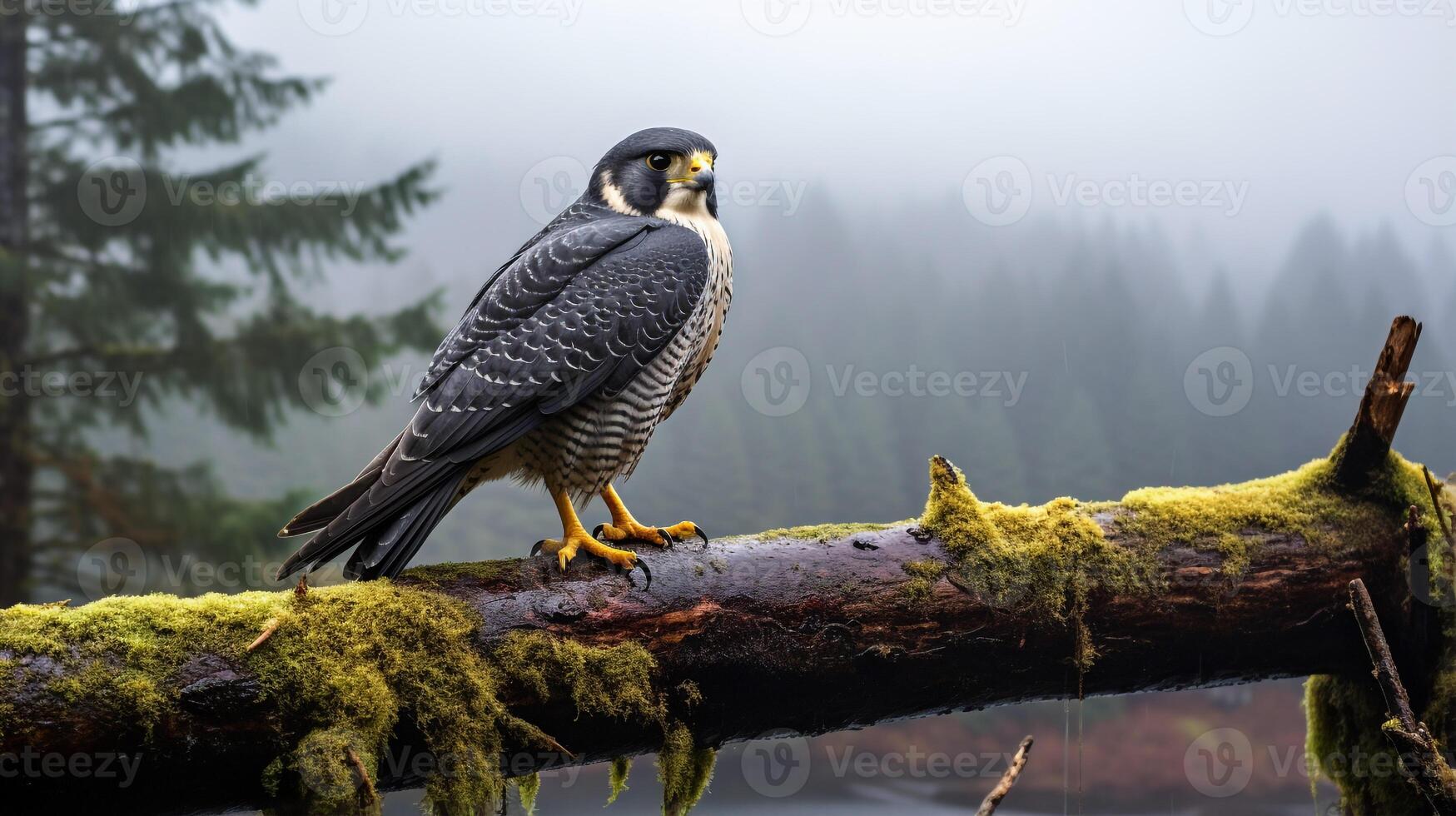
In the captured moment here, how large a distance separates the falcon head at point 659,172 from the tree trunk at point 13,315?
6419 mm

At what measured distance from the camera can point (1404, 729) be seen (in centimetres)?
218

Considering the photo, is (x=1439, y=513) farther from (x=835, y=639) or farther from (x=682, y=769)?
(x=682, y=769)

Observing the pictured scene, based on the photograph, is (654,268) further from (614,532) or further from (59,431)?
(59,431)

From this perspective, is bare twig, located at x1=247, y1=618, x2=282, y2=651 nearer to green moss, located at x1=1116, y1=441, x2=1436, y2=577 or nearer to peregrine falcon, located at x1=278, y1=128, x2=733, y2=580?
peregrine falcon, located at x1=278, y1=128, x2=733, y2=580

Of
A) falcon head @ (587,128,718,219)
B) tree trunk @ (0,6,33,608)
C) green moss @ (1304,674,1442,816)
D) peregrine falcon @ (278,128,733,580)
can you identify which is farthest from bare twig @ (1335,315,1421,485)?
tree trunk @ (0,6,33,608)

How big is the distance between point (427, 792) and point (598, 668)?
468mm

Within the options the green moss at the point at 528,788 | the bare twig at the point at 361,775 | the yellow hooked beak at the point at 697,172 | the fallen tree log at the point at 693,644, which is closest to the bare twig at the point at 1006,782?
the fallen tree log at the point at 693,644

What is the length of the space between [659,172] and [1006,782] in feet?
6.20

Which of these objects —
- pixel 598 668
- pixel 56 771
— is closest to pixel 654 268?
pixel 598 668

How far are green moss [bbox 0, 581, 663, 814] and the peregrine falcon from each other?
0.20 m

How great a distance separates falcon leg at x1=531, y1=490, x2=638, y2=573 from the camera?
7.89 ft

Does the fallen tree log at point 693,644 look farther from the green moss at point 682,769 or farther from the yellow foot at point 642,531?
the yellow foot at point 642,531

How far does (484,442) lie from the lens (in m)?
2.43

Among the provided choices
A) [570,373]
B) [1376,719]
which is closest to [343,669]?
[570,373]
